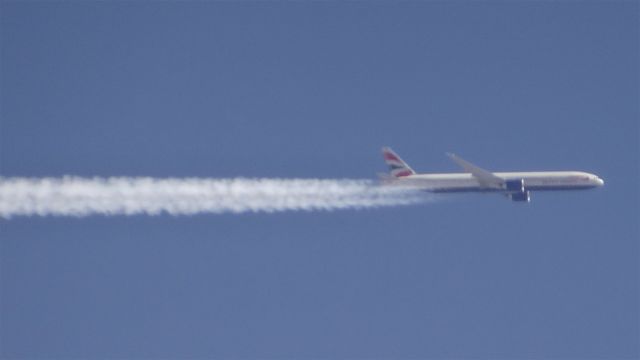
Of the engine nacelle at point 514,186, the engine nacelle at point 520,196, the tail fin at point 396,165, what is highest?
the tail fin at point 396,165

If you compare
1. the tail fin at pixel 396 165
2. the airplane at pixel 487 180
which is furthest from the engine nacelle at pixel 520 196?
the tail fin at pixel 396 165

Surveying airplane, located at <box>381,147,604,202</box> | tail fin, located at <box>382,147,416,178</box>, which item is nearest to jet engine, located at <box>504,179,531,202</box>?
airplane, located at <box>381,147,604,202</box>

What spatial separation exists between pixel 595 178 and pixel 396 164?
14365 mm

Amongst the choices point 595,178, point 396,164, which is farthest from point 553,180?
→ point 396,164

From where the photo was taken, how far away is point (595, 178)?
106 m

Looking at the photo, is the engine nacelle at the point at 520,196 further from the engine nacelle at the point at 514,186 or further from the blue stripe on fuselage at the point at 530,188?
the blue stripe on fuselage at the point at 530,188

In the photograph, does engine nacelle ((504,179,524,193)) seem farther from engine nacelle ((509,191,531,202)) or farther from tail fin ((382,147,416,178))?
tail fin ((382,147,416,178))

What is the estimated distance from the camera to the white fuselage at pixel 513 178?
103 metres

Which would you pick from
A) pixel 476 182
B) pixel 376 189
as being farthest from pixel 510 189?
pixel 376 189

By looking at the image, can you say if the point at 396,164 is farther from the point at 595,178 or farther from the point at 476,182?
the point at 595,178

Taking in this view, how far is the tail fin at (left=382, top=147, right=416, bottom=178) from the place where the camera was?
105188 millimetres

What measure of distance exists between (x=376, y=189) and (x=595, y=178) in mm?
16538

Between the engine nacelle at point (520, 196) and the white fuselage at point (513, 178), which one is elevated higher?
the white fuselage at point (513, 178)

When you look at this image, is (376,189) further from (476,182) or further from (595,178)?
(595,178)
